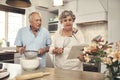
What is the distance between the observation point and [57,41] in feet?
6.84

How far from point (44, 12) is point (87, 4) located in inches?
48.6

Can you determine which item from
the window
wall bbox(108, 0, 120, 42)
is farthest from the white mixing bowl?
the window

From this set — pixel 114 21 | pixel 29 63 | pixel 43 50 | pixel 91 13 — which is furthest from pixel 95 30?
pixel 29 63

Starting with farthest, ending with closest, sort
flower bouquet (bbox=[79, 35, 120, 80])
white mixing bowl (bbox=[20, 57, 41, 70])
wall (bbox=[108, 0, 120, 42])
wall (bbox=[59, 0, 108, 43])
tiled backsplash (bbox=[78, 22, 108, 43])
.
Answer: tiled backsplash (bbox=[78, 22, 108, 43]) < wall (bbox=[59, 0, 108, 43]) < wall (bbox=[108, 0, 120, 42]) < white mixing bowl (bbox=[20, 57, 41, 70]) < flower bouquet (bbox=[79, 35, 120, 80])

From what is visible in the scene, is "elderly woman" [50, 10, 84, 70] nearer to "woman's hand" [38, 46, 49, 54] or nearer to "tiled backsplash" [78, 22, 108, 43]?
"woman's hand" [38, 46, 49, 54]

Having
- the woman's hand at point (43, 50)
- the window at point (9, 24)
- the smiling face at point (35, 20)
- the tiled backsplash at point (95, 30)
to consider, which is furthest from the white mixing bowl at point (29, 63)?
the window at point (9, 24)

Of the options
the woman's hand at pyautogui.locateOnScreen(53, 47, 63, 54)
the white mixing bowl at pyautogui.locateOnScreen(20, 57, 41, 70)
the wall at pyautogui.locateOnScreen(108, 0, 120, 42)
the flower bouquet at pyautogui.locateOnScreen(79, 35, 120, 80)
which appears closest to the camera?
the flower bouquet at pyautogui.locateOnScreen(79, 35, 120, 80)

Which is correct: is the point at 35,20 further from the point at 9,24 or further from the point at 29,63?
the point at 9,24

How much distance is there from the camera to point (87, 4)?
3766 mm

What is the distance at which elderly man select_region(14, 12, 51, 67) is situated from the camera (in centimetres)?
214

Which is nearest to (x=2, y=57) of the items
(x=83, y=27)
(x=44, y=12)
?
(x=44, y=12)

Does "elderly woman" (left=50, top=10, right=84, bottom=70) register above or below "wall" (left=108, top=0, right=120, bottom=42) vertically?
below

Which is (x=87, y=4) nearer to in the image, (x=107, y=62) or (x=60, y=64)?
(x=60, y=64)

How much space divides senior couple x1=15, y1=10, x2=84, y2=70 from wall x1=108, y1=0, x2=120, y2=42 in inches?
57.8
